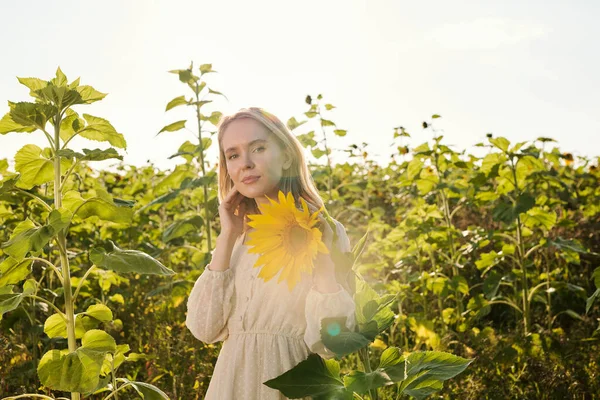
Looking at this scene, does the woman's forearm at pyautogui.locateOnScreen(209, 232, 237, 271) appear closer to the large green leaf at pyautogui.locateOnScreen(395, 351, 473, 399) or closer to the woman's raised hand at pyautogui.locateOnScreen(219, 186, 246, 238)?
the woman's raised hand at pyautogui.locateOnScreen(219, 186, 246, 238)

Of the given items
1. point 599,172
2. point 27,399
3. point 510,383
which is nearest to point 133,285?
point 27,399

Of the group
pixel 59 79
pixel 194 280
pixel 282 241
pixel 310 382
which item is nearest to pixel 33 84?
pixel 59 79

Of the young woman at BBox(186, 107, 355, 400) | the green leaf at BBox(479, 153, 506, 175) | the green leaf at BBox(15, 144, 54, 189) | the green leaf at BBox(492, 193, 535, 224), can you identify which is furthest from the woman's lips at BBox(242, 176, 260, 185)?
the green leaf at BBox(479, 153, 506, 175)

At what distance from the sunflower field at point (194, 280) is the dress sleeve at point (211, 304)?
160 millimetres

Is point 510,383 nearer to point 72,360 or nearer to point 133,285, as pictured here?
point 72,360

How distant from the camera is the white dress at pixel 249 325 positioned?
1.95 metres

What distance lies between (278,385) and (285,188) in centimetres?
78

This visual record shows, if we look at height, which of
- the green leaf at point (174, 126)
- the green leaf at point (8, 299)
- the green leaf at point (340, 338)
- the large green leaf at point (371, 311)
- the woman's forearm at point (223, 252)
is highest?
the green leaf at point (174, 126)

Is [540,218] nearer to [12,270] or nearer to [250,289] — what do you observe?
[250,289]

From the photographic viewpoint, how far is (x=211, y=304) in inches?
79.6

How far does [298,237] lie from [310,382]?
1.05 feet

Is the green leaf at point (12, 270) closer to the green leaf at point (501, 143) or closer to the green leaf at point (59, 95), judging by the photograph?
the green leaf at point (59, 95)

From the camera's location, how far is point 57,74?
6.61 ft

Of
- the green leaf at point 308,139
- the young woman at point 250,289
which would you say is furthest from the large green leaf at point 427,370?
the green leaf at point 308,139
